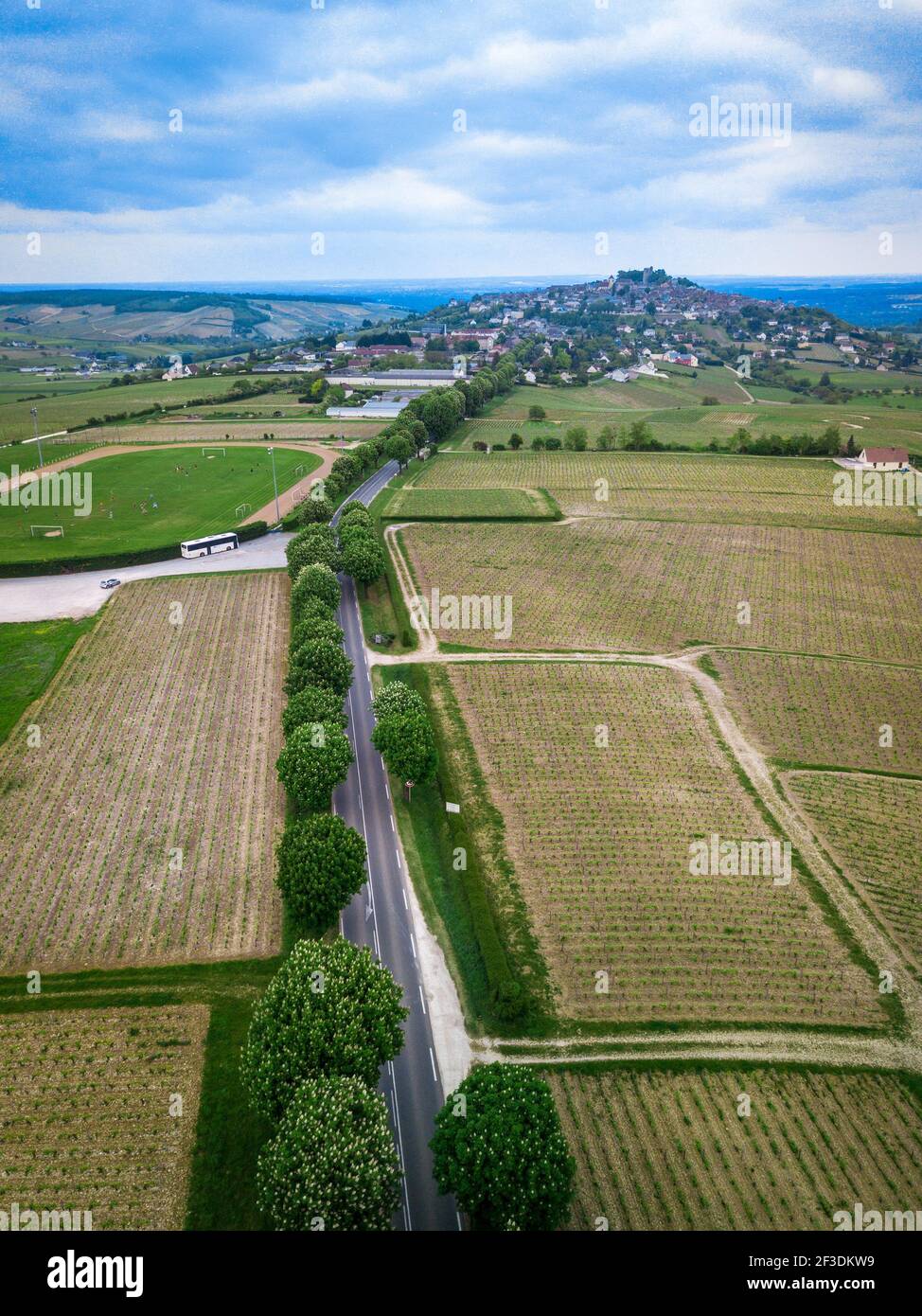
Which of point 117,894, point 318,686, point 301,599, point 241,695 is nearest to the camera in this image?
point 117,894

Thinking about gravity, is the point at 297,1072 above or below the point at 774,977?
above

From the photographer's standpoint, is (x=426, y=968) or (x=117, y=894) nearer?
(x=426, y=968)

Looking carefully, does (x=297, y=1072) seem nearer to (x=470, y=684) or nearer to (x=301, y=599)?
(x=470, y=684)

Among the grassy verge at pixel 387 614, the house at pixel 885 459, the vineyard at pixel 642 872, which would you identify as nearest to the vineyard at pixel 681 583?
the grassy verge at pixel 387 614

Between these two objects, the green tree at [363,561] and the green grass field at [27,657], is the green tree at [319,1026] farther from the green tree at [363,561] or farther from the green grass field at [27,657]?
the green tree at [363,561]

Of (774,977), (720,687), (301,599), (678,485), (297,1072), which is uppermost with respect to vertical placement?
(678,485)

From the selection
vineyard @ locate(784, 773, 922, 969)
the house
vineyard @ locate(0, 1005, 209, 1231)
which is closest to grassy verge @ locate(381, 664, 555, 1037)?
vineyard @ locate(0, 1005, 209, 1231)
